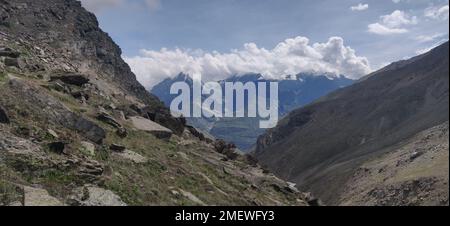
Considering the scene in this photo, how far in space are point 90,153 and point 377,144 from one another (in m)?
96.0

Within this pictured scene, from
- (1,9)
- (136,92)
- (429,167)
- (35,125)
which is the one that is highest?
(1,9)

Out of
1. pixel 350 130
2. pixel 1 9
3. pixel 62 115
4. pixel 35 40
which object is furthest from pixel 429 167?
pixel 350 130

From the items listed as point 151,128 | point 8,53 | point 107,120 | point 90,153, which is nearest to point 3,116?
point 90,153

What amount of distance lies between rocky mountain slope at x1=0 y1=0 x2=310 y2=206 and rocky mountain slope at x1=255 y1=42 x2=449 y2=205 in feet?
76.9

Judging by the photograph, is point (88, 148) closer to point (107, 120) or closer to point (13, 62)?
point (107, 120)

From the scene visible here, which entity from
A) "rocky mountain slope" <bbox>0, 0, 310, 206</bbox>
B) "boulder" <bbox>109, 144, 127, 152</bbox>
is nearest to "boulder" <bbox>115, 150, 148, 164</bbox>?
"rocky mountain slope" <bbox>0, 0, 310, 206</bbox>

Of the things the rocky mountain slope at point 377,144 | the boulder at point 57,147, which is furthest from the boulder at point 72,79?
the rocky mountain slope at point 377,144

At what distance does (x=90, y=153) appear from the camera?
95.9ft

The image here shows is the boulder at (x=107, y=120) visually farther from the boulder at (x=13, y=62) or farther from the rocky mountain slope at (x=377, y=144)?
the rocky mountain slope at (x=377, y=144)

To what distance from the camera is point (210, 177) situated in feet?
122

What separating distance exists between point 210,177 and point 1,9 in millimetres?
44201

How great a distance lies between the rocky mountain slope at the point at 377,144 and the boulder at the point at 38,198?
43095mm

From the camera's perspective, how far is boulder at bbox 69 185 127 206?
22.7 metres
